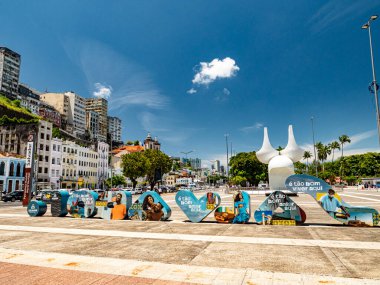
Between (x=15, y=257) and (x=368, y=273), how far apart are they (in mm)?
9035

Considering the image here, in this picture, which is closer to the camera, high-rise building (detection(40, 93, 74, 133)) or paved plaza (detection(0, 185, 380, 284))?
paved plaza (detection(0, 185, 380, 284))

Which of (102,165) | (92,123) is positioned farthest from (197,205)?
(92,123)

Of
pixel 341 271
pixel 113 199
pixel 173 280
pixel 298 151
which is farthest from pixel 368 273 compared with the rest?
pixel 298 151

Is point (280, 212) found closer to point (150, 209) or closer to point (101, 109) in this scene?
point (150, 209)

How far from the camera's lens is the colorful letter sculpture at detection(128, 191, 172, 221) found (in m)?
15.8

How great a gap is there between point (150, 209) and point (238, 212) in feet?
16.4

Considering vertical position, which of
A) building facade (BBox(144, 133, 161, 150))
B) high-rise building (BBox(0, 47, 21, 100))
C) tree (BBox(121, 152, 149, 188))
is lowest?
tree (BBox(121, 152, 149, 188))

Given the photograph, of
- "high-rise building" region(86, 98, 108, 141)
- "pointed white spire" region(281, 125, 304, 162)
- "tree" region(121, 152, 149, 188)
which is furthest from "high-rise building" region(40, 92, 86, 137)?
"pointed white spire" region(281, 125, 304, 162)

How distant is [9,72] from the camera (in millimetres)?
118250

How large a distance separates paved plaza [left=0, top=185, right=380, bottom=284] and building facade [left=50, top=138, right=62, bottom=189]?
5665 centimetres

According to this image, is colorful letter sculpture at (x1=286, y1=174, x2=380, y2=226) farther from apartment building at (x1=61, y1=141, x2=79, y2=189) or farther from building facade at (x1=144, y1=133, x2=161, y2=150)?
building facade at (x1=144, y1=133, x2=161, y2=150)

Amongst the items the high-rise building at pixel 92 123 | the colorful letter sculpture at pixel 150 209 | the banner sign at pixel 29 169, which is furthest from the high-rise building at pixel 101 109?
the colorful letter sculpture at pixel 150 209

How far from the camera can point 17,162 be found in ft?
172

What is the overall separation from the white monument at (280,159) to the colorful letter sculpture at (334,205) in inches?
1210
